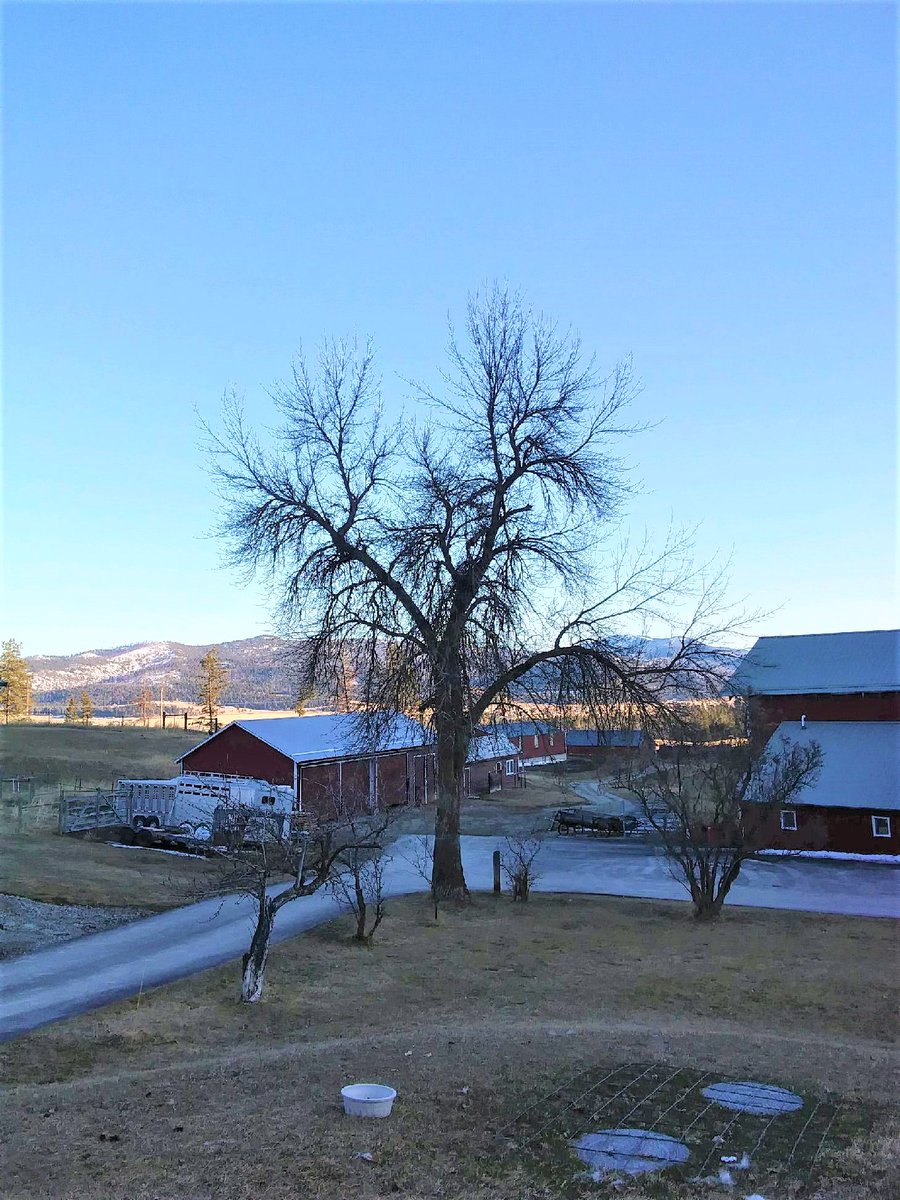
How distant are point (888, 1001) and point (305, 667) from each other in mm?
13445

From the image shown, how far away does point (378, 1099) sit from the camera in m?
7.22

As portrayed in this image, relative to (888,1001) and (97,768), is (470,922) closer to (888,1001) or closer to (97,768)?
(888,1001)

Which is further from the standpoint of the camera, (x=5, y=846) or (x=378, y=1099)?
(x=5, y=846)

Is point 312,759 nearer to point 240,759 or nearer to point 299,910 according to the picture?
point 240,759

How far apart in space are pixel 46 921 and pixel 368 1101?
43.4 ft

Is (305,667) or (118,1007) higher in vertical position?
(305,667)

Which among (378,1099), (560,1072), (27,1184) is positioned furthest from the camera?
(560,1072)

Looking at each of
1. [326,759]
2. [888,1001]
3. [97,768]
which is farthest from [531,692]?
[97,768]

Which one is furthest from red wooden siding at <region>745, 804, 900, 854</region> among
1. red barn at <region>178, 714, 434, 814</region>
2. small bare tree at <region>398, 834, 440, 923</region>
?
red barn at <region>178, 714, 434, 814</region>

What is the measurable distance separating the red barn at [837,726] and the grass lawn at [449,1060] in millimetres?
11030

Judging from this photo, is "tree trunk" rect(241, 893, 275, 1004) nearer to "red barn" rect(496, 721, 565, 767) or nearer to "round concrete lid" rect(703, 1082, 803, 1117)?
"round concrete lid" rect(703, 1082, 803, 1117)

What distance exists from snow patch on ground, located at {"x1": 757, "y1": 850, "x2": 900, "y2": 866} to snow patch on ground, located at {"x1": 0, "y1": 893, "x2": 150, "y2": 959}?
2145 centimetres

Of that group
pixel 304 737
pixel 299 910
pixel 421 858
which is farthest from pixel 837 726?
pixel 299 910

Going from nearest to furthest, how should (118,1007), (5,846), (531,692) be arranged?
(118,1007)
(531,692)
(5,846)
